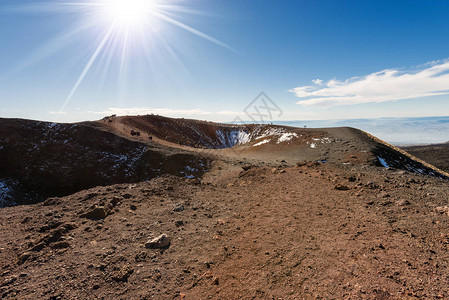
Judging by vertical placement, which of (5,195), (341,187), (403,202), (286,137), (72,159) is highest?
(286,137)

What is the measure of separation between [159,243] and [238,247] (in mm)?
2202

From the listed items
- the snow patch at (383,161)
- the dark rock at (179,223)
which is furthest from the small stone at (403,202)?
the snow patch at (383,161)

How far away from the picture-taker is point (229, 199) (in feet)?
29.7

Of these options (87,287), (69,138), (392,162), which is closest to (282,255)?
(87,287)

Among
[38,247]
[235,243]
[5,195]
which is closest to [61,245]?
[38,247]

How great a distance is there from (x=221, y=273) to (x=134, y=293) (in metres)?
1.82

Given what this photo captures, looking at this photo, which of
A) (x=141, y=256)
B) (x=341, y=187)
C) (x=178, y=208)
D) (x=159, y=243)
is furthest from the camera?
(x=341, y=187)

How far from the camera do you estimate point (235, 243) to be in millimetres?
5363

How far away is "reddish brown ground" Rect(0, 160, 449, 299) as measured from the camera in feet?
12.0

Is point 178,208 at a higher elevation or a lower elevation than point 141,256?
higher

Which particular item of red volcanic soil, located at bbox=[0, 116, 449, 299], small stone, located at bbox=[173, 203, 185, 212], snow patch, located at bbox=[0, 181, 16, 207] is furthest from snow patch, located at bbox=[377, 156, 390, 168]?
snow patch, located at bbox=[0, 181, 16, 207]

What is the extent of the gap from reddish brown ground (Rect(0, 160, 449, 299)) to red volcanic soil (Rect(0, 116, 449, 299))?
3cm

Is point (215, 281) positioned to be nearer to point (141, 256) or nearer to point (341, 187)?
point (141, 256)

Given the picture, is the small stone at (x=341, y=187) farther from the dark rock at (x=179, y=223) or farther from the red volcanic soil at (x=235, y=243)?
the dark rock at (x=179, y=223)
